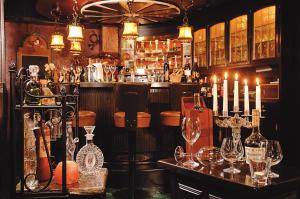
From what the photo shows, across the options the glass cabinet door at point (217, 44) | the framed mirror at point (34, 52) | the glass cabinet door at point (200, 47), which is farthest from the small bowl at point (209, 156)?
the framed mirror at point (34, 52)

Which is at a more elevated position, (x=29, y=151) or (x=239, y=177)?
(x=29, y=151)

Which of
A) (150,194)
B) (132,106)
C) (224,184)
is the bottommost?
(150,194)

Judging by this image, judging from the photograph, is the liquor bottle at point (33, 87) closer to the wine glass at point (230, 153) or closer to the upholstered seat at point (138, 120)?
the wine glass at point (230, 153)

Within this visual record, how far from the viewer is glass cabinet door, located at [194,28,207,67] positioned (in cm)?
705

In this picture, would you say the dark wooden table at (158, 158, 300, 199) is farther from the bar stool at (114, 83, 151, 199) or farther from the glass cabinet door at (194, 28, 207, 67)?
the glass cabinet door at (194, 28, 207, 67)

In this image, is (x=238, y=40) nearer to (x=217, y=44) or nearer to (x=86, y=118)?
(x=217, y=44)

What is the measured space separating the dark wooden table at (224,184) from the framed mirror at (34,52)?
6743 mm

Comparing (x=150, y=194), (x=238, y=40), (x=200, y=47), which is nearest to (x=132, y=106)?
(x=150, y=194)

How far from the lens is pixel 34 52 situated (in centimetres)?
833

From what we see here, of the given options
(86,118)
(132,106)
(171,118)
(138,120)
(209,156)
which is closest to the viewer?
(209,156)

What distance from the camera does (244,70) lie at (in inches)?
240

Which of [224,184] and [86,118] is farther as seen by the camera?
[86,118]

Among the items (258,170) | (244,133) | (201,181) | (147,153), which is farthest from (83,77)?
(258,170)

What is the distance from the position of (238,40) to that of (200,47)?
1358 millimetres
